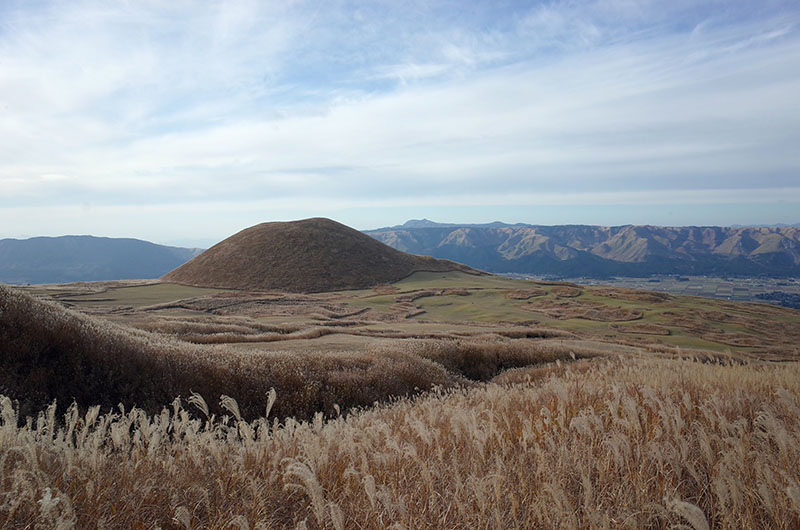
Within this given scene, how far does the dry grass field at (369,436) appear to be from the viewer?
324 centimetres

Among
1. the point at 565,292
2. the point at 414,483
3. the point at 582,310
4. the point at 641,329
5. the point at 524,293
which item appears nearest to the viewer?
the point at 414,483

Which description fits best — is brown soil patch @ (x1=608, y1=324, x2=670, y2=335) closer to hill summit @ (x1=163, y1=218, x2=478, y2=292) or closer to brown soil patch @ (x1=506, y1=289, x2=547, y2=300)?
brown soil patch @ (x1=506, y1=289, x2=547, y2=300)

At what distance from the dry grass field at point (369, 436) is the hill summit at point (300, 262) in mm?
64611

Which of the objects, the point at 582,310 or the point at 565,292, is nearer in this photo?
the point at 582,310

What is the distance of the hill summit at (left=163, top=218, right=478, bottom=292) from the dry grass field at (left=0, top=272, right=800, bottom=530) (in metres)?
64.6

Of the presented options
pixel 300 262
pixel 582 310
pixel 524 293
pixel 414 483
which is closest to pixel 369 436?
pixel 414 483

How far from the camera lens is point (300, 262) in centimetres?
9369

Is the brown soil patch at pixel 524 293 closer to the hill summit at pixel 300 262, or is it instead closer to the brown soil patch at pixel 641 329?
the brown soil patch at pixel 641 329

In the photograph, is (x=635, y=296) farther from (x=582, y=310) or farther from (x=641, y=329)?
(x=641, y=329)

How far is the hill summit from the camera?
282ft

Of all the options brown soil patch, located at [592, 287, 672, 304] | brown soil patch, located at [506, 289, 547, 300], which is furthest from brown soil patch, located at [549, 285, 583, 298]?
brown soil patch, located at [592, 287, 672, 304]

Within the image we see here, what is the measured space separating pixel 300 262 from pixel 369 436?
297 feet

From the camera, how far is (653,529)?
10.7ft

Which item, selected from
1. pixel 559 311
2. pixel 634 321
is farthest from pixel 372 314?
pixel 634 321
